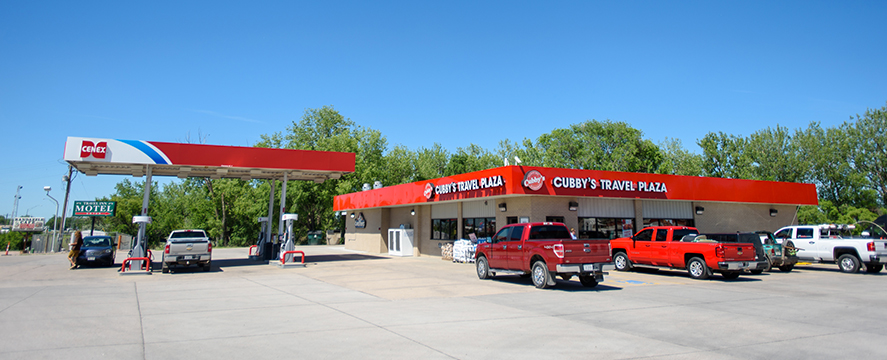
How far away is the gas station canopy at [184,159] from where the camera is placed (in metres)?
19.4

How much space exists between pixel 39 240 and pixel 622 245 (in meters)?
47.9

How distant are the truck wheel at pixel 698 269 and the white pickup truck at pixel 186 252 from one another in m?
17.8

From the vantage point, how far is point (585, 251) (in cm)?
1301

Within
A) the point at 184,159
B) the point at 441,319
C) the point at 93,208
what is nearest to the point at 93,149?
the point at 184,159

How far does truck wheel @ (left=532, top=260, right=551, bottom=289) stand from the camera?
13369 mm

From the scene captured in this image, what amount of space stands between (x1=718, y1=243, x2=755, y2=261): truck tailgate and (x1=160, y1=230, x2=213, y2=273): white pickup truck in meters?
18.6

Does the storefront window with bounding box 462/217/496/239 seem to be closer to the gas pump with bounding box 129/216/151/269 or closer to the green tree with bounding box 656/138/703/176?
the gas pump with bounding box 129/216/151/269

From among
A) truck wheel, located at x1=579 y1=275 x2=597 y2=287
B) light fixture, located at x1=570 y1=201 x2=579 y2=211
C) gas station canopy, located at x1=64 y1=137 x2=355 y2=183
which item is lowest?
truck wheel, located at x1=579 y1=275 x2=597 y2=287

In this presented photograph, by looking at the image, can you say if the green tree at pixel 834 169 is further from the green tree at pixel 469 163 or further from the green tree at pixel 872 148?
the green tree at pixel 469 163

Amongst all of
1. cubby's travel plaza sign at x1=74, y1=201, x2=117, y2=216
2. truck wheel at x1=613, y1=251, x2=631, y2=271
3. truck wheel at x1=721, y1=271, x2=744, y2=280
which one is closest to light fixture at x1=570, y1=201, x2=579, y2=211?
truck wheel at x1=613, y1=251, x2=631, y2=271

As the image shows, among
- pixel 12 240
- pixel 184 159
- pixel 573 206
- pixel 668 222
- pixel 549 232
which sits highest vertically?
pixel 184 159

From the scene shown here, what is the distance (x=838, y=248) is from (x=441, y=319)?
59.3 feet

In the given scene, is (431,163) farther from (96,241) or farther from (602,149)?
(96,241)

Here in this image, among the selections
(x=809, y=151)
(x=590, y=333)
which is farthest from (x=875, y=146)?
(x=590, y=333)
